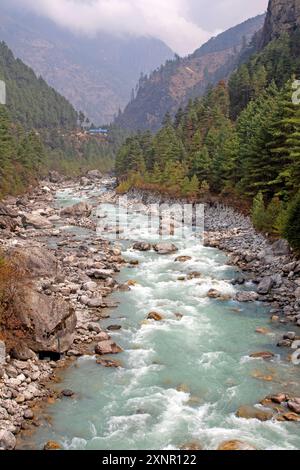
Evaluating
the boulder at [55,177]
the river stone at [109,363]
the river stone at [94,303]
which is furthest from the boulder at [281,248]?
the boulder at [55,177]

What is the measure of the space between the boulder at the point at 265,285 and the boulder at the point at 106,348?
A: 448 inches

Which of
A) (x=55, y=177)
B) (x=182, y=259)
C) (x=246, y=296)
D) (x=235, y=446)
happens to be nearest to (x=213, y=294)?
→ (x=246, y=296)

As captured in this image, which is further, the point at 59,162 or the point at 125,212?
the point at 59,162

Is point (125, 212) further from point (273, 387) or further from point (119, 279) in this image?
point (273, 387)

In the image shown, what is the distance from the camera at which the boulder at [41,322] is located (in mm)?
19453

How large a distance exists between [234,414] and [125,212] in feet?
173

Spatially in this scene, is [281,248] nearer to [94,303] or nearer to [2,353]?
[94,303]

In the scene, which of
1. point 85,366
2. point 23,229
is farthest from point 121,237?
point 85,366

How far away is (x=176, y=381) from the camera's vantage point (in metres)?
18.7

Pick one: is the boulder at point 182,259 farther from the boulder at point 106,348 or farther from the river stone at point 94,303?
the boulder at point 106,348

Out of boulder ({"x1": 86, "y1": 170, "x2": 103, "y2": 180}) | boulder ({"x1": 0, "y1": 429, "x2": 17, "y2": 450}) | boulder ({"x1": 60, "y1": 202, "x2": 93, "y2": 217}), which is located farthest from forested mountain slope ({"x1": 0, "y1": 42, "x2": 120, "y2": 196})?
boulder ({"x1": 0, "y1": 429, "x2": 17, "y2": 450})

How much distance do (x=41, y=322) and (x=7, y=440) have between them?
6.27 metres

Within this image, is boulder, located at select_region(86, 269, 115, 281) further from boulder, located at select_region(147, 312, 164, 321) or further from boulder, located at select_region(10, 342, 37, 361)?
boulder, located at select_region(10, 342, 37, 361)

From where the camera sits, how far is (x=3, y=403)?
15.8 m
